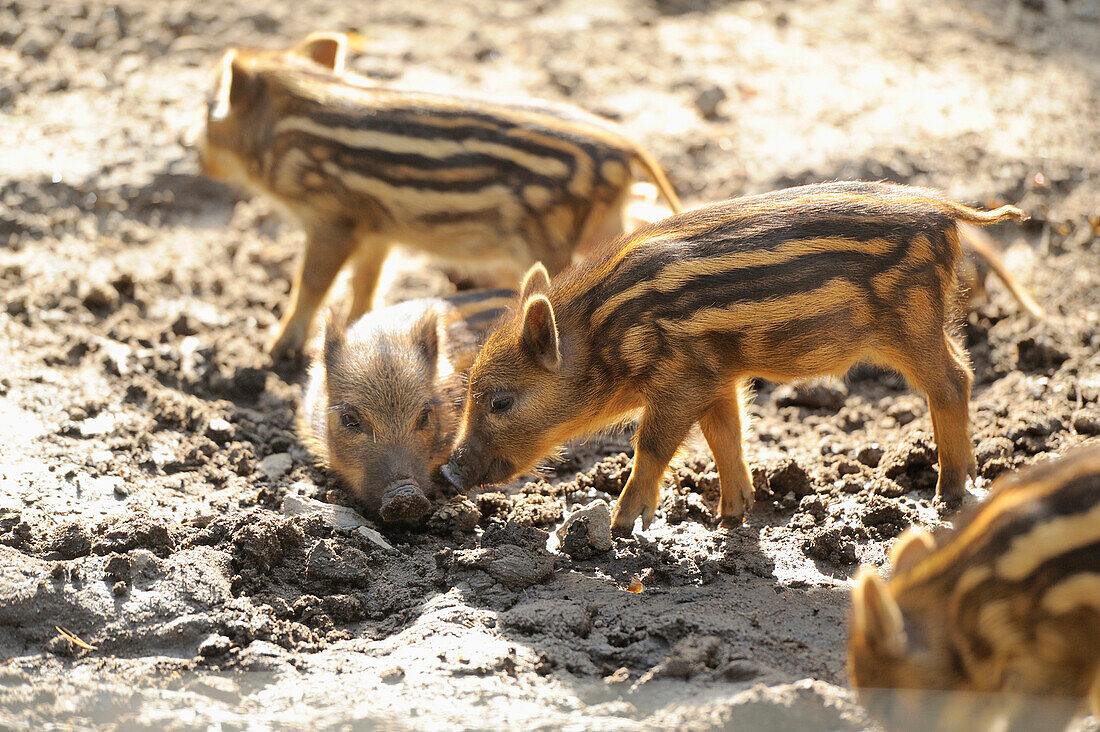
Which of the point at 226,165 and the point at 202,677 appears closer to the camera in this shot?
the point at 202,677

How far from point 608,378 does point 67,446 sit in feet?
7.18

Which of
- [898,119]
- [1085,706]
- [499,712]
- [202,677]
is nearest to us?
[1085,706]

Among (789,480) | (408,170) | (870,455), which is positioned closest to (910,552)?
(789,480)

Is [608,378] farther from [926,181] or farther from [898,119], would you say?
[898,119]

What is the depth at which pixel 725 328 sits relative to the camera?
13.5ft

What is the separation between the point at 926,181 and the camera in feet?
20.9

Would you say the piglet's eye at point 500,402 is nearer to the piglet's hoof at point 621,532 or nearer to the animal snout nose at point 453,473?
the animal snout nose at point 453,473

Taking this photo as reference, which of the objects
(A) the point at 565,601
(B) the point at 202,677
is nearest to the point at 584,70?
(A) the point at 565,601

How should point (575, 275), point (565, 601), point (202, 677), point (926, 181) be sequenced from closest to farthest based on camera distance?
point (202, 677), point (565, 601), point (575, 275), point (926, 181)

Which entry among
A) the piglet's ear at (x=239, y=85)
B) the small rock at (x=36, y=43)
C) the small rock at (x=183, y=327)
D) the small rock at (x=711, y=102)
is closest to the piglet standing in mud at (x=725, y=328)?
the small rock at (x=183, y=327)

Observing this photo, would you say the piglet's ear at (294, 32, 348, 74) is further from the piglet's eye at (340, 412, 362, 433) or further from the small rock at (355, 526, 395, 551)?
the small rock at (355, 526, 395, 551)

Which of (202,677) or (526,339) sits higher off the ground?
(526,339)

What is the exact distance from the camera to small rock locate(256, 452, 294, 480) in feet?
16.0

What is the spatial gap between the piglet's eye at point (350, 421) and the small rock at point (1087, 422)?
2.92 meters
